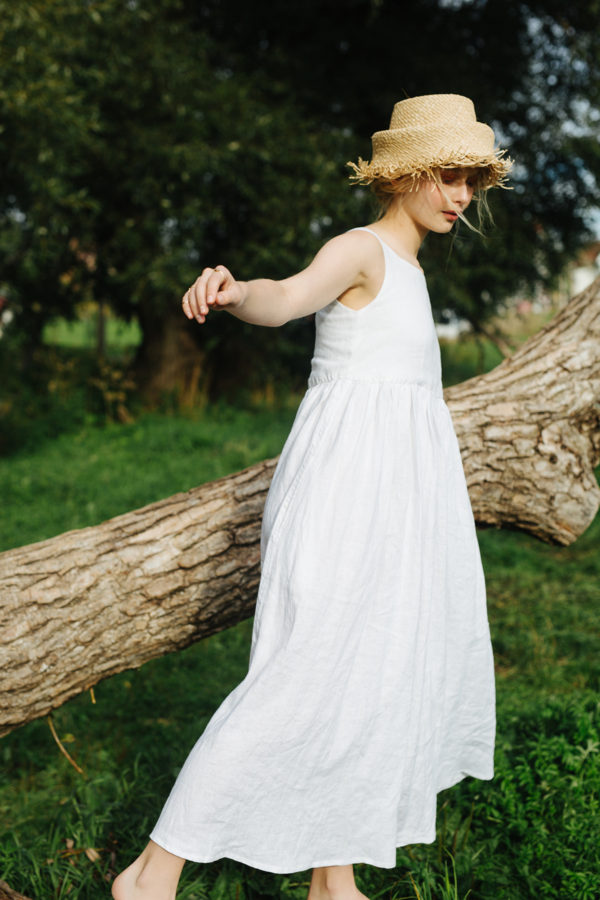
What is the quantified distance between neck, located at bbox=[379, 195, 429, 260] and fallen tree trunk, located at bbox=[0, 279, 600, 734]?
1094mm

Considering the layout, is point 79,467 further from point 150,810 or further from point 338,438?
point 338,438

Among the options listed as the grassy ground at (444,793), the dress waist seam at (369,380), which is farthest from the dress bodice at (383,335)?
the grassy ground at (444,793)

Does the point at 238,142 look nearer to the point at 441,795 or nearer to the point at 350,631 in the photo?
the point at 441,795

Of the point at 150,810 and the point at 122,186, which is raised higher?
the point at 122,186

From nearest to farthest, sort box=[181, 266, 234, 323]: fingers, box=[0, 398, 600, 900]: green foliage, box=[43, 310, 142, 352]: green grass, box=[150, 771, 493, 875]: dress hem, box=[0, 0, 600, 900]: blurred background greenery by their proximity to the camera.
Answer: box=[181, 266, 234, 323]: fingers < box=[150, 771, 493, 875]: dress hem < box=[0, 398, 600, 900]: green foliage < box=[0, 0, 600, 900]: blurred background greenery < box=[43, 310, 142, 352]: green grass

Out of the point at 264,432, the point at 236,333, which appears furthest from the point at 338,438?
the point at 236,333

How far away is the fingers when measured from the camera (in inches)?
63.7

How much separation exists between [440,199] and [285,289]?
0.59 meters

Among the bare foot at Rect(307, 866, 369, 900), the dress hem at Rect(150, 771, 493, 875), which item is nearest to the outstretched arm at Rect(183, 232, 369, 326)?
the dress hem at Rect(150, 771, 493, 875)

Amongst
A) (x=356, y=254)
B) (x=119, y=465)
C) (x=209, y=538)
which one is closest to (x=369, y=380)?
(x=356, y=254)

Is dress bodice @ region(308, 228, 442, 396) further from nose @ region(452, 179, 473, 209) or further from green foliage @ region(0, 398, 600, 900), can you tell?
green foliage @ region(0, 398, 600, 900)

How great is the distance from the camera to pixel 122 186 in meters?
8.35

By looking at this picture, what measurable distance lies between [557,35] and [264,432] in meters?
5.79

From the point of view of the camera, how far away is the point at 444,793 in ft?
9.41
